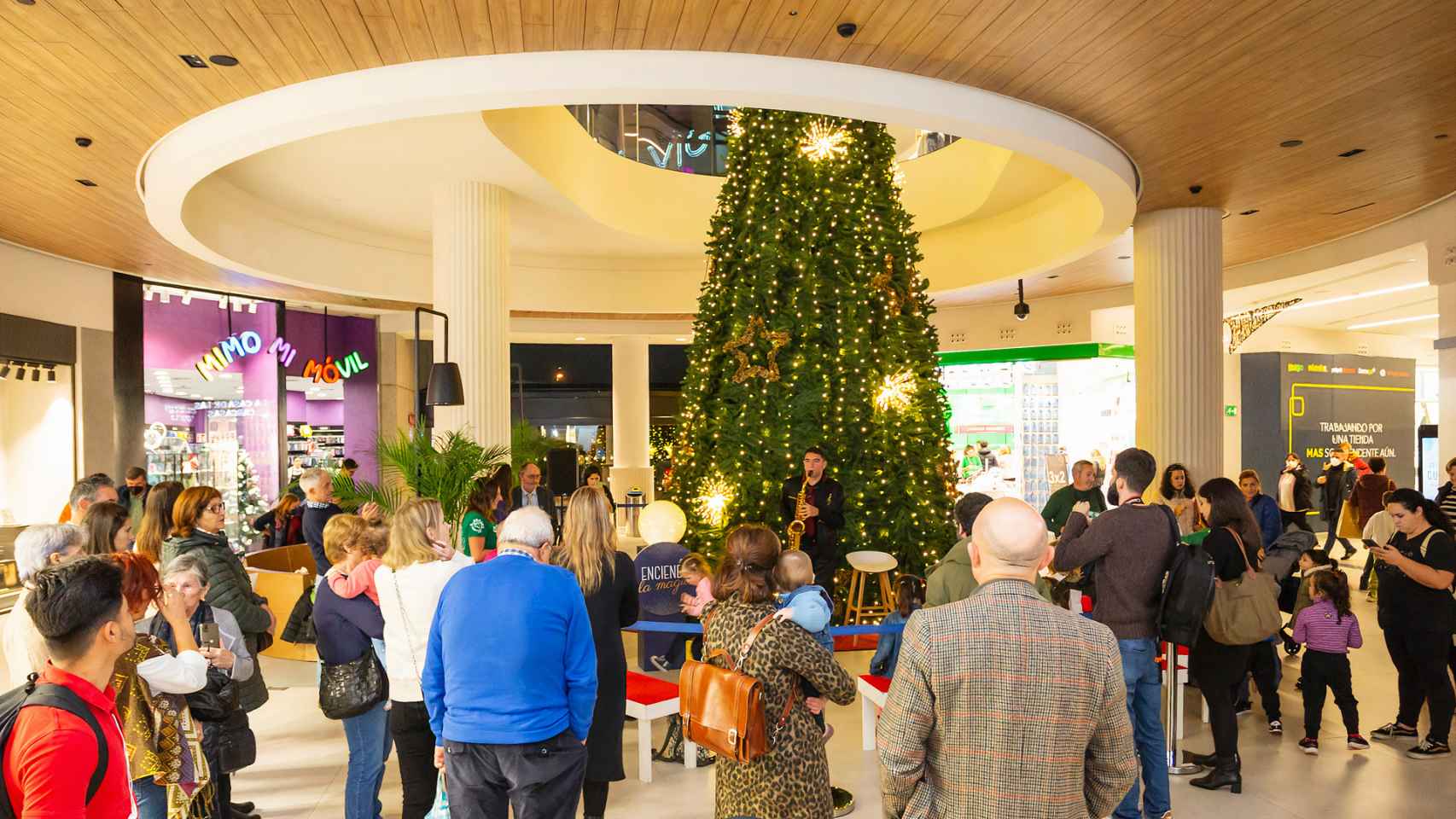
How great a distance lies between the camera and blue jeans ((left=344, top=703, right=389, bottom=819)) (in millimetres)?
4000

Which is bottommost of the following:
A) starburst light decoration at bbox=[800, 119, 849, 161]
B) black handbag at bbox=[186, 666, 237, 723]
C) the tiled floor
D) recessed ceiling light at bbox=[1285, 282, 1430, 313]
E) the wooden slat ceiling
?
the tiled floor

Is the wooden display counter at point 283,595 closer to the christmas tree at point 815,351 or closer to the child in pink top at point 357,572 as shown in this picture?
the christmas tree at point 815,351

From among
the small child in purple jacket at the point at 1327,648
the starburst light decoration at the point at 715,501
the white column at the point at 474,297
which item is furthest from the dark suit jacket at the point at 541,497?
the small child in purple jacket at the point at 1327,648

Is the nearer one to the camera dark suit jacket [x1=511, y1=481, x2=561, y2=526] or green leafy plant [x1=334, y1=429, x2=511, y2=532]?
green leafy plant [x1=334, y1=429, x2=511, y2=532]

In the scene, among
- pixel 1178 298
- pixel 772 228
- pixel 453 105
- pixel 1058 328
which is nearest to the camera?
pixel 453 105

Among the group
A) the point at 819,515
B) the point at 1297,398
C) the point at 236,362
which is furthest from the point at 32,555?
the point at 1297,398

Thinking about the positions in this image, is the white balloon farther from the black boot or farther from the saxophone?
the black boot

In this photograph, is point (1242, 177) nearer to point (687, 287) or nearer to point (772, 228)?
point (772, 228)

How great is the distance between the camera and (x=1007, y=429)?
17.0 metres

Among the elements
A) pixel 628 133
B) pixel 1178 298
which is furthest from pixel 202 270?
pixel 1178 298

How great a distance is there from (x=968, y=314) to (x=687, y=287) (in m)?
5.49

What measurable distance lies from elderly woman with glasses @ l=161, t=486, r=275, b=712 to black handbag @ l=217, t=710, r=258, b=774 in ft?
0.57

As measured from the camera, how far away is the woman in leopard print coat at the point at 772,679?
312cm

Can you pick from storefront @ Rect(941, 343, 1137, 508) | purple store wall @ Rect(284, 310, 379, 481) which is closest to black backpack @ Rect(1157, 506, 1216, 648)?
storefront @ Rect(941, 343, 1137, 508)
